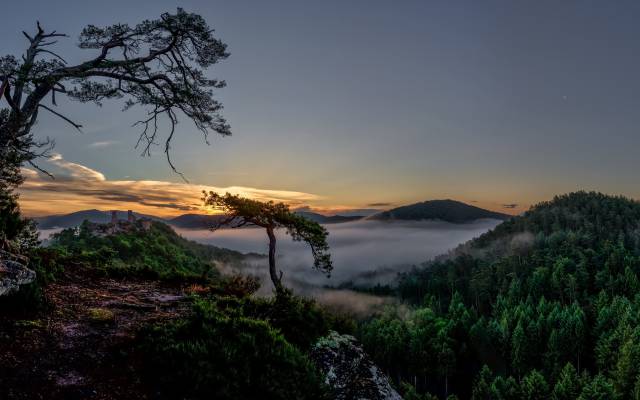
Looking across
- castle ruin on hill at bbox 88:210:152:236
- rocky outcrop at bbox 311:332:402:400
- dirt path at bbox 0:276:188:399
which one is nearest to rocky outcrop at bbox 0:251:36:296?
dirt path at bbox 0:276:188:399


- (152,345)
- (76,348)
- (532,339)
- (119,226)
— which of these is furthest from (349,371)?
(532,339)

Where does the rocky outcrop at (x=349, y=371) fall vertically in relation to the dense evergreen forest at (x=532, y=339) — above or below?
above

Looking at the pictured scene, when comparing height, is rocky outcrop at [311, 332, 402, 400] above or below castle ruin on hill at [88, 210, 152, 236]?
above

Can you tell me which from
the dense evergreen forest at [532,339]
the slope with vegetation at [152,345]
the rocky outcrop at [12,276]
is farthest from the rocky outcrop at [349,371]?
the dense evergreen forest at [532,339]

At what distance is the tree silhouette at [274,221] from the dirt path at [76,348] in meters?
6.91

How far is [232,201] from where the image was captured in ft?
58.5

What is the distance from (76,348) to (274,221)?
11.1 m

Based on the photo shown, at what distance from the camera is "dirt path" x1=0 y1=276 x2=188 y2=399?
240 inches

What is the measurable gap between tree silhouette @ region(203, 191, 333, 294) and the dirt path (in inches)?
272

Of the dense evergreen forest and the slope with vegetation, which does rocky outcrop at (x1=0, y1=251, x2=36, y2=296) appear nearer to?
the slope with vegetation

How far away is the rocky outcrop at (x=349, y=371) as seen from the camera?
331 inches

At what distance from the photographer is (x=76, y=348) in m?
7.38

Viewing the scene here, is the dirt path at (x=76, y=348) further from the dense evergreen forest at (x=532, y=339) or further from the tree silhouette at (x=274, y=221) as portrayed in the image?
the dense evergreen forest at (x=532, y=339)

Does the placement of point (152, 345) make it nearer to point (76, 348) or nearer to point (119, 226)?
point (76, 348)
